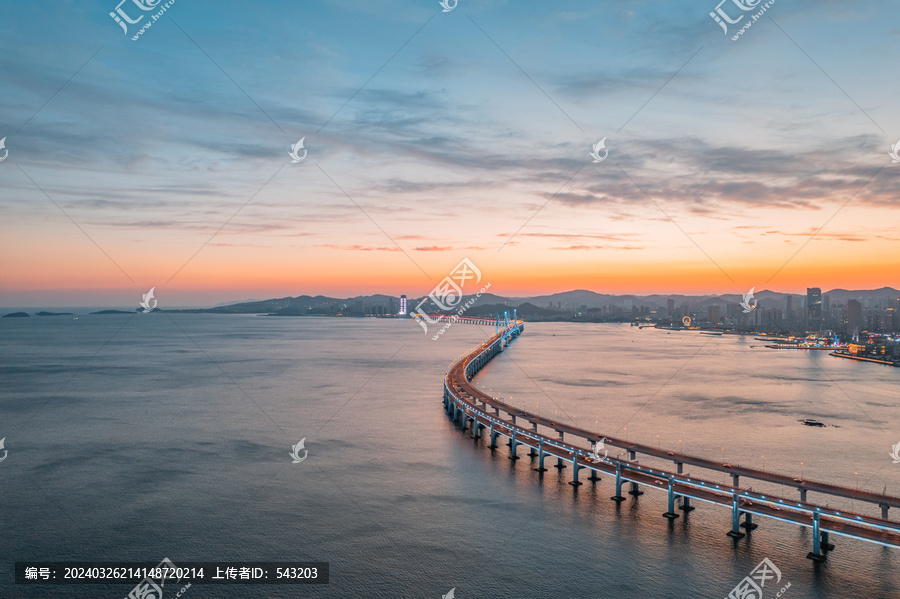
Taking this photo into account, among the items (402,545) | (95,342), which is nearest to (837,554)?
(402,545)

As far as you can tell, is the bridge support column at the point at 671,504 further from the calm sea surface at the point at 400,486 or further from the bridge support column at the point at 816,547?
the bridge support column at the point at 816,547

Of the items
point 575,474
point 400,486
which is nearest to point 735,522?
point 575,474

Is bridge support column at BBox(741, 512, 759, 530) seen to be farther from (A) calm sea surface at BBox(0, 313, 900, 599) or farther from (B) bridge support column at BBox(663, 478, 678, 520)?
(B) bridge support column at BBox(663, 478, 678, 520)

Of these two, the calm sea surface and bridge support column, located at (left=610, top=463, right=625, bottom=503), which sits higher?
bridge support column, located at (left=610, top=463, right=625, bottom=503)

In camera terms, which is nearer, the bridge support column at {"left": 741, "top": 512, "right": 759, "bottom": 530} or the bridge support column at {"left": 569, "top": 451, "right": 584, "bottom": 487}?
the bridge support column at {"left": 741, "top": 512, "right": 759, "bottom": 530}

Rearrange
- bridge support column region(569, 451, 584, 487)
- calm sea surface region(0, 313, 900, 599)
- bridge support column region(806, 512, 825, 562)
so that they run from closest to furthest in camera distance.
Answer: calm sea surface region(0, 313, 900, 599), bridge support column region(806, 512, 825, 562), bridge support column region(569, 451, 584, 487)

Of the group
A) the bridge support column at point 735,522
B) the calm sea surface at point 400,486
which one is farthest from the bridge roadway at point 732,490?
the calm sea surface at point 400,486

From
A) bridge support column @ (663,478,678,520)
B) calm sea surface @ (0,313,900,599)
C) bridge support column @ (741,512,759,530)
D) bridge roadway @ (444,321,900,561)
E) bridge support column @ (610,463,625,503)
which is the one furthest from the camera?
bridge support column @ (610,463,625,503)

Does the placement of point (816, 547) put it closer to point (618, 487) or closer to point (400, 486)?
point (618, 487)

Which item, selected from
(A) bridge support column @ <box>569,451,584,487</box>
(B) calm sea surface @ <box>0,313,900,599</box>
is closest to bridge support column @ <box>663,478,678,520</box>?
(B) calm sea surface @ <box>0,313,900,599</box>
